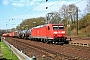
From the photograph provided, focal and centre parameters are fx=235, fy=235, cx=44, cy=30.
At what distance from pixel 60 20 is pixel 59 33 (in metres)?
53.4

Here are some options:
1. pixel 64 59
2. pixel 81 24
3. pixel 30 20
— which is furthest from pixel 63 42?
pixel 30 20

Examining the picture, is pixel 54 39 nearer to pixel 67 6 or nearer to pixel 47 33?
pixel 47 33

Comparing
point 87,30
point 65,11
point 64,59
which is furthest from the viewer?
point 65,11

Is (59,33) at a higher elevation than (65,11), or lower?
lower

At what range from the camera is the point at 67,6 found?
95125mm

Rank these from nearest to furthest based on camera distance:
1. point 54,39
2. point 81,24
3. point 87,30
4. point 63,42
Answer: point 54,39 < point 63,42 < point 87,30 < point 81,24

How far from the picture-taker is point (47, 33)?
40.2 m

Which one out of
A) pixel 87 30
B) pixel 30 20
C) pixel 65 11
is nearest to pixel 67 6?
pixel 65 11

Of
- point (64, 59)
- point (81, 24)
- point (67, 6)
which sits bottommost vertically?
point (64, 59)

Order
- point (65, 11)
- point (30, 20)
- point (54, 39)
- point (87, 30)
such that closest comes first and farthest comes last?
1. point (54, 39)
2. point (87, 30)
3. point (65, 11)
4. point (30, 20)

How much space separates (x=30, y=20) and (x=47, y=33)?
355 ft

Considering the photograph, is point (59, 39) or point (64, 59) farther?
point (59, 39)

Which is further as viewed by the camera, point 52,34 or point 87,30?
point 87,30

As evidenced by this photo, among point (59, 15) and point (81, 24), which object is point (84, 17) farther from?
point (59, 15)
